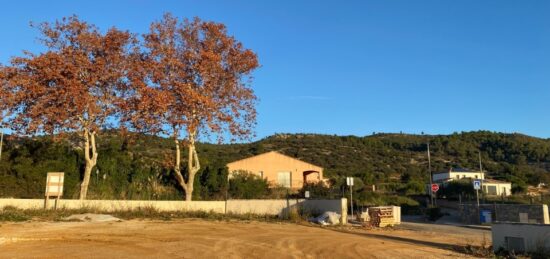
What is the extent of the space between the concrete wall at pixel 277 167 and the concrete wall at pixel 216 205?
99.8ft

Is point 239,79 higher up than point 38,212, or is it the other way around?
point 239,79

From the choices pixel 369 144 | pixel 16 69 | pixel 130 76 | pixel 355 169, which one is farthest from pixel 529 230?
pixel 369 144

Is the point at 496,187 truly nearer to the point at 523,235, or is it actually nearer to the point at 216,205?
the point at 216,205

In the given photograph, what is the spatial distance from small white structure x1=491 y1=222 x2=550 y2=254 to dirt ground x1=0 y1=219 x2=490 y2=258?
1.39 meters

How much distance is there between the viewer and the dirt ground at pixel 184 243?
42.0ft

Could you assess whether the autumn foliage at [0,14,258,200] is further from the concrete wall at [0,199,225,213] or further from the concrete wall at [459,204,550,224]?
the concrete wall at [459,204,550,224]

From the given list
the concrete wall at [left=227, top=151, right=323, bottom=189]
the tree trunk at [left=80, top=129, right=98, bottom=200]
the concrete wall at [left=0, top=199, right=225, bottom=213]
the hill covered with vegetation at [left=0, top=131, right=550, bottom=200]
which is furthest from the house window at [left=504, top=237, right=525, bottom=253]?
the concrete wall at [left=227, top=151, right=323, bottom=189]

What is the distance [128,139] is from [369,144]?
7484 centimetres

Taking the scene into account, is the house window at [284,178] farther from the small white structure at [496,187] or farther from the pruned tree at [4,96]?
the pruned tree at [4,96]

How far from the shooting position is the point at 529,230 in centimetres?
1423

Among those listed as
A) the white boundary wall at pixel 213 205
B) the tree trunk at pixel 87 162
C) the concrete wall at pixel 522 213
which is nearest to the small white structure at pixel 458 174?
the white boundary wall at pixel 213 205

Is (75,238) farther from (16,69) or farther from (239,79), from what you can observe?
(239,79)

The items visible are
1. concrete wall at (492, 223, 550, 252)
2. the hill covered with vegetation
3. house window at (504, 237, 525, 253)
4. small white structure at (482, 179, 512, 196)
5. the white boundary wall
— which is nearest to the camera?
concrete wall at (492, 223, 550, 252)

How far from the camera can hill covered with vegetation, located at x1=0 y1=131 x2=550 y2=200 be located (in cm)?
2870
